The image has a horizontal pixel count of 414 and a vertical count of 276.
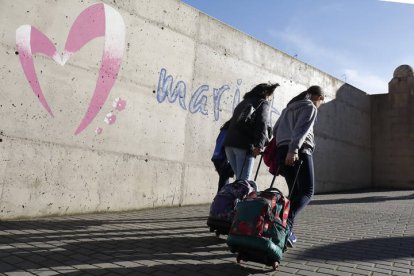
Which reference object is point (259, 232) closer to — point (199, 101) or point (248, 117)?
point (248, 117)

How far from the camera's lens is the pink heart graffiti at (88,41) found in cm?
511

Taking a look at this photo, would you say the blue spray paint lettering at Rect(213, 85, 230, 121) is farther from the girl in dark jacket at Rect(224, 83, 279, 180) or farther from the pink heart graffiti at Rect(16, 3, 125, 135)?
the girl in dark jacket at Rect(224, 83, 279, 180)

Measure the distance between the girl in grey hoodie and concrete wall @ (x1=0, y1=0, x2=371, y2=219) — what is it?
2.81 m

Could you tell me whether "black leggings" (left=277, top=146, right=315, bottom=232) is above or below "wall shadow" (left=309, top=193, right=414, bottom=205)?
above

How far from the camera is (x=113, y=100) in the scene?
6.03 m

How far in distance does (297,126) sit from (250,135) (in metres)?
0.73

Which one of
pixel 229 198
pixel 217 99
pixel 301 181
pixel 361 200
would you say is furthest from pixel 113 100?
pixel 361 200

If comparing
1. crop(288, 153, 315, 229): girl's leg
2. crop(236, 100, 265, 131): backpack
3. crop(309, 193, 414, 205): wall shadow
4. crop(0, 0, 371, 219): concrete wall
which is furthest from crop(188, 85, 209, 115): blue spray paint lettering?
crop(288, 153, 315, 229): girl's leg

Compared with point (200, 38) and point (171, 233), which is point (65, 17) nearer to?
point (200, 38)

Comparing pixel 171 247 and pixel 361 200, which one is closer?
pixel 171 247

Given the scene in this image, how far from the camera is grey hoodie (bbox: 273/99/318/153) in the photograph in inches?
154

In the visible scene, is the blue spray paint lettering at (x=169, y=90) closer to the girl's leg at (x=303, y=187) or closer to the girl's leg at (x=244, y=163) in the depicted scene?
the girl's leg at (x=244, y=163)

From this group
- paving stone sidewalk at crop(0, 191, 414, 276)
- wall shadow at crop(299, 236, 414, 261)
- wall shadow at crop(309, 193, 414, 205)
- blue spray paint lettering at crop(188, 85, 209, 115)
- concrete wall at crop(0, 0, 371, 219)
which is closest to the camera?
paving stone sidewalk at crop(0, 191, 414, 276)

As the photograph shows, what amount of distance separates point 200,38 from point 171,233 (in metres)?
4.03
